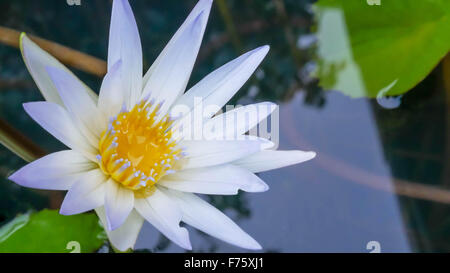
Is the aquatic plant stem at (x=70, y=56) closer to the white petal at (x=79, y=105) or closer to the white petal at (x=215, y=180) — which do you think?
the white petal at (x=79, y=105)

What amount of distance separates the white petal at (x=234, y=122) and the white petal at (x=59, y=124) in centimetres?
32

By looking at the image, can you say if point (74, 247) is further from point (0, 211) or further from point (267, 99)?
point (267, 99)

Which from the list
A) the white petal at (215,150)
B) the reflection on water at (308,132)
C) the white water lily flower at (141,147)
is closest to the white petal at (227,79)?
the white water lily flower at (141,147)

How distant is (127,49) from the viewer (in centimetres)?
101

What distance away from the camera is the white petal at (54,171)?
0.80 metres

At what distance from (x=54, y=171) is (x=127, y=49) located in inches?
14.4

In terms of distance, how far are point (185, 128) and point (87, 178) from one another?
0.96 feet

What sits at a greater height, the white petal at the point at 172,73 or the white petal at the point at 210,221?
the white petal at the point at 172,73

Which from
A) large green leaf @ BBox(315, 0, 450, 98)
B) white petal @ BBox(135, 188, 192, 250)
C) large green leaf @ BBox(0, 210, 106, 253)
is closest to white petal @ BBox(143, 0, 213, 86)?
white petal @ BBox(135, 188, 192, 250)

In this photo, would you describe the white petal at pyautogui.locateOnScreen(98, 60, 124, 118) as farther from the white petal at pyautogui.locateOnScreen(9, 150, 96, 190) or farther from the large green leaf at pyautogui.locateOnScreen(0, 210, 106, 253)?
the large green leaf at pyautogui.locateOnScreen(0, 210, 106, 253)

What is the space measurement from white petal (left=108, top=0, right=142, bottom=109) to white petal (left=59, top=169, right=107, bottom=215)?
21 cm

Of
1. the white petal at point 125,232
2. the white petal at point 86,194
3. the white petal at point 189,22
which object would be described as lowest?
the white petal at point 125,232

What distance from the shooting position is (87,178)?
3.01 feet

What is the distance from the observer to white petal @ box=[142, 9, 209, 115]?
40.4 inches
